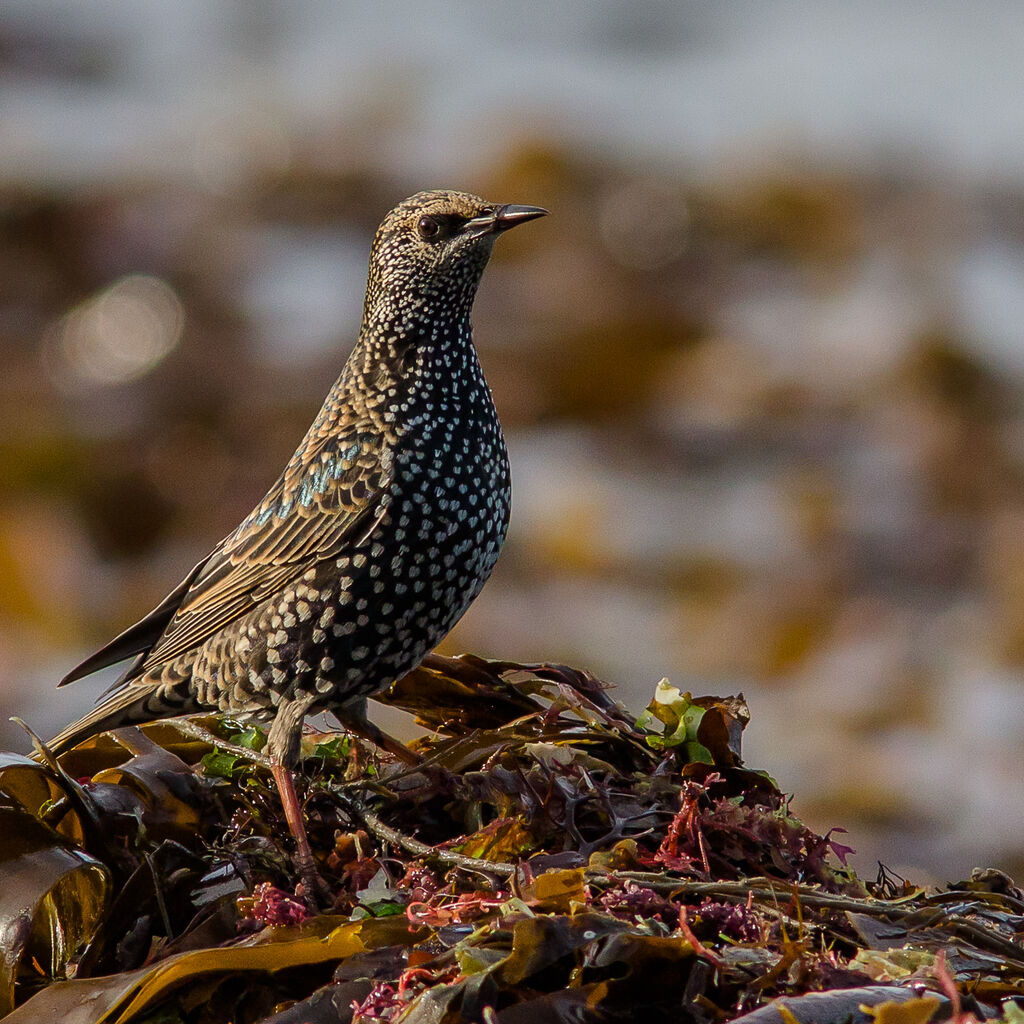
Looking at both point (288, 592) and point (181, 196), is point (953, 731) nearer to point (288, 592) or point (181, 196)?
point (288, 592)

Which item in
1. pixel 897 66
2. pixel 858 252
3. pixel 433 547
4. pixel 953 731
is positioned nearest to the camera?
pixel 433 547

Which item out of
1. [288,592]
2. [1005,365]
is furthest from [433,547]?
[1005,365]

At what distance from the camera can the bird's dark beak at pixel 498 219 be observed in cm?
373

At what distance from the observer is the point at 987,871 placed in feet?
9.62

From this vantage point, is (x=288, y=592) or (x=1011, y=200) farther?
(x=1011, y=200)

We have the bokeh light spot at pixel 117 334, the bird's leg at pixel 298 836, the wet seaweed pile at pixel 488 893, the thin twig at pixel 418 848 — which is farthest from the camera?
the bokeh light spot at pixel 117 334

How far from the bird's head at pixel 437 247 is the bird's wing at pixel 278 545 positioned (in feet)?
1.47

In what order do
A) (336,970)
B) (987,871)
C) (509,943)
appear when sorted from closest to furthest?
1. (509,943)
2. (336,970)
3. (987,871)

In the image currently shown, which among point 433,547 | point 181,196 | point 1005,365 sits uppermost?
point 1005,365

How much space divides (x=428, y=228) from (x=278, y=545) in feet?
3.21

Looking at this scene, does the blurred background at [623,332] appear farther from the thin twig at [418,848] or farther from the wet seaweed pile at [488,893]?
the thin twig at [418,848]

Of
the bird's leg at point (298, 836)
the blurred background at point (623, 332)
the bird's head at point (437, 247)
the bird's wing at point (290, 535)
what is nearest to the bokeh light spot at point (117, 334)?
the blurred background at point (623, 332)

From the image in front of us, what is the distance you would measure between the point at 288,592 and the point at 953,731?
4.09 meters

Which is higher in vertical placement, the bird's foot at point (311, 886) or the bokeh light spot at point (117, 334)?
the bokeh light spot at point (117, 334)
